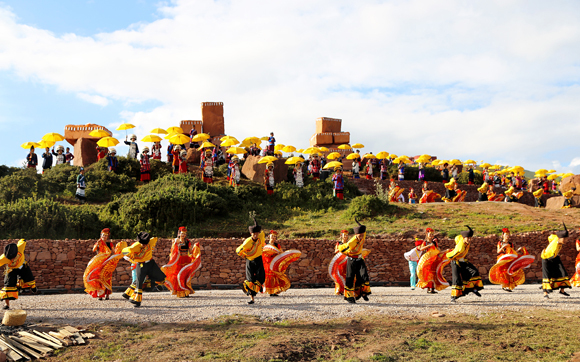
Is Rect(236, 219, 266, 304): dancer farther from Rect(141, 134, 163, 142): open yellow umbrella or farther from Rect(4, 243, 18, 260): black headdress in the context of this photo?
Rect(141, 134, 163, 142): open yellow umbrella

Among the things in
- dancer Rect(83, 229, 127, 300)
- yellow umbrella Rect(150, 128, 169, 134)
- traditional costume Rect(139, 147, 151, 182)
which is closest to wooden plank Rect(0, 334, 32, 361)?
dancer Rect(83, 229, 127, 300)

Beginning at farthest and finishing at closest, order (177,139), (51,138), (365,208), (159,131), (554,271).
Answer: (159,131)
(51,138)
(177,139)
(365,208)
(554,271)

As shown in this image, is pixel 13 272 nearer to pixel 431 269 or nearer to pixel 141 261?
pixel 141 261

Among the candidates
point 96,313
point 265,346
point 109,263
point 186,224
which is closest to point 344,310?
point 265,346

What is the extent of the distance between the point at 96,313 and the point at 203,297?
2.77 m

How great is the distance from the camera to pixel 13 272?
9594 mm

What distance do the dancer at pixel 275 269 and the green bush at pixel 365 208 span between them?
331 inches

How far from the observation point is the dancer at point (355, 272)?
10031 millimetres

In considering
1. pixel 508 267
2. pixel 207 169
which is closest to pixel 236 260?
pixel 508 267

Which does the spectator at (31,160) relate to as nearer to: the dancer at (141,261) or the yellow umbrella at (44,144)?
the yellow umbrella at (44,144)

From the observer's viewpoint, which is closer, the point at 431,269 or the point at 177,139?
the point at 431,269

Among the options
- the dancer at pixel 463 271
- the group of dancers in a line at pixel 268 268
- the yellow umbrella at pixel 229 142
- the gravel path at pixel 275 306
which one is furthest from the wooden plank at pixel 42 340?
the yellow umbrella at pixel 229 142

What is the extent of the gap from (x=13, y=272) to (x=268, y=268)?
528 centimetres

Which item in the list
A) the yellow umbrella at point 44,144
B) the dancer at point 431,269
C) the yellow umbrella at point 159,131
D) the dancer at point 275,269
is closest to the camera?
the dancer at point 275,269
